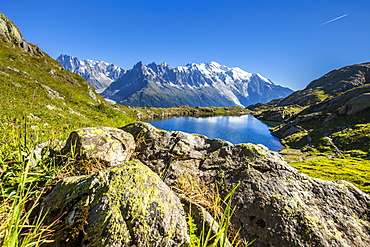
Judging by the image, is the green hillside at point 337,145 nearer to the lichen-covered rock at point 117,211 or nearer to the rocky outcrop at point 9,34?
the lichen-covered rock at point 117,211

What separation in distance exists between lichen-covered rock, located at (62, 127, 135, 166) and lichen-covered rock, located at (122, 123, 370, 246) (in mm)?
837

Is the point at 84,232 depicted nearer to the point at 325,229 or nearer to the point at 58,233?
the point at 58,233

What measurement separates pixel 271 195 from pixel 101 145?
5342 millimetres

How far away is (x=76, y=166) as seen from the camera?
4.31m

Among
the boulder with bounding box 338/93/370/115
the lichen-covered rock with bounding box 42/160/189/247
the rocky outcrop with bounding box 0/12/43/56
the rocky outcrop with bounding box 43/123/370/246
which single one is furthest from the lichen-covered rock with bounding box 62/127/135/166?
the boulder with bounding box 338/93/370/115

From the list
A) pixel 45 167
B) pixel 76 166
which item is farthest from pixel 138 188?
pixel 45 167

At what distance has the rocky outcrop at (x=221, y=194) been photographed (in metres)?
2.57

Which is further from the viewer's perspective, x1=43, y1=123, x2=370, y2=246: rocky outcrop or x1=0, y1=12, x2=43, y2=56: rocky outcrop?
x1=0, y1=12, x2=43, y2=56: rocky outcrop

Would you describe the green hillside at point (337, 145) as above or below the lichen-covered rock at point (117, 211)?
below

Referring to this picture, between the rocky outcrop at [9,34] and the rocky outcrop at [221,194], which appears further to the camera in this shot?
the rocky outcrop at [9,34]

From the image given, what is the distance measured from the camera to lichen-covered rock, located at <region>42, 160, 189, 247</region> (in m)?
2.43

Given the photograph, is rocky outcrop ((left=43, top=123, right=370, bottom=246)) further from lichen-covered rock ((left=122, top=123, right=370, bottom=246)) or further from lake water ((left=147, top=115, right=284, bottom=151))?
lake water ((left=147, top=115, right=284, bottom=151))

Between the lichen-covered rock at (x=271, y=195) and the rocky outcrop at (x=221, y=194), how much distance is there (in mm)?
20

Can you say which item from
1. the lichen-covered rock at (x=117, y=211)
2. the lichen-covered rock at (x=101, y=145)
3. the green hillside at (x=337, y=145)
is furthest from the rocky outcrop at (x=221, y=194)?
the green hillside at (x=337, y=145)
